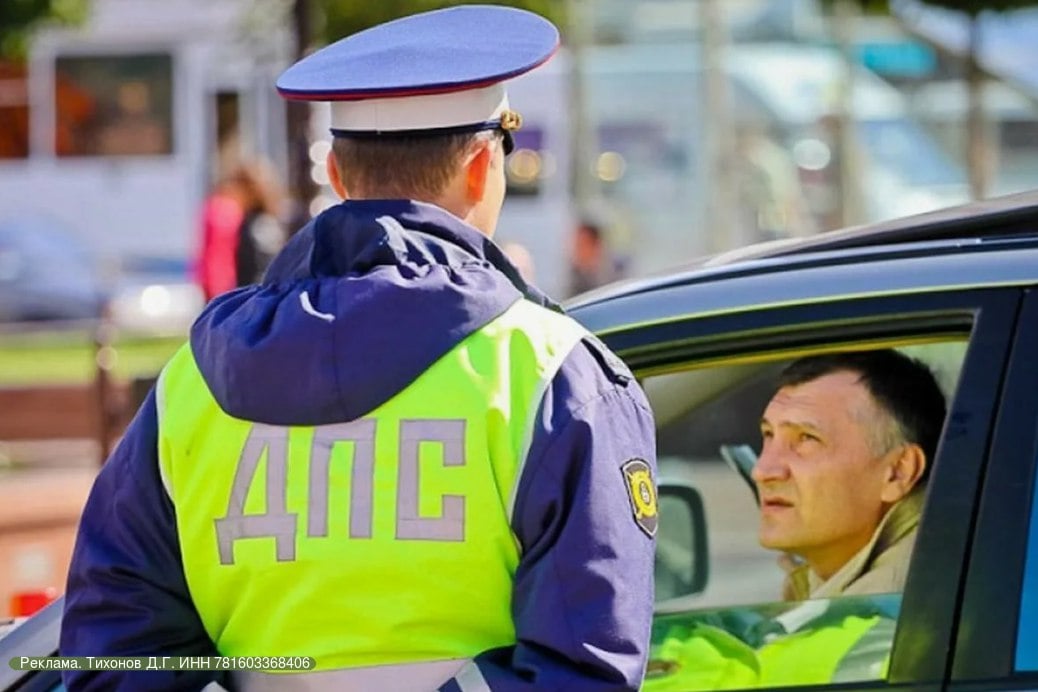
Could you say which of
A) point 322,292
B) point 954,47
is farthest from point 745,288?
point 954,47

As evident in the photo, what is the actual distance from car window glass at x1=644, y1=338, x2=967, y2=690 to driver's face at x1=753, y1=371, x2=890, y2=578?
49 millimetres

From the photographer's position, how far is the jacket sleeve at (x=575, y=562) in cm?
199

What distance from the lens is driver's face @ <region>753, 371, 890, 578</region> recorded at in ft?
9.71

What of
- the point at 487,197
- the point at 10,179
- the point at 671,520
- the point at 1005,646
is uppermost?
the point at 487,197

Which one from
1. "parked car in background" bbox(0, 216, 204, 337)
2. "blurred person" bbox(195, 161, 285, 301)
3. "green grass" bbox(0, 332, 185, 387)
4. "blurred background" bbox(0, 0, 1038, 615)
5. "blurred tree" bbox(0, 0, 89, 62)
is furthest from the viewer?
"parked car in background" bbox(0, 216, 204, 337)

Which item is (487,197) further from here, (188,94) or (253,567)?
(188,94)

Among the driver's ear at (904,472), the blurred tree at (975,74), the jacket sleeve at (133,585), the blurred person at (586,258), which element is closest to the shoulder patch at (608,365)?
the jacket sleeve at (133,585)

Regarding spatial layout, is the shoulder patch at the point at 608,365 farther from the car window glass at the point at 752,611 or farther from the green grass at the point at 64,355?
the green grass at the point at 64,355

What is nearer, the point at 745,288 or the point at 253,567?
the point at 253,567

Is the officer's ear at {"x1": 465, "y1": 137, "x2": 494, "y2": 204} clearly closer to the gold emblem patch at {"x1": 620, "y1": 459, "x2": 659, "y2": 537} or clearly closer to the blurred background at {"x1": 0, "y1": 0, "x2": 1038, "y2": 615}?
the gold emblem patch at {"x1": 620, "y1": 459, "x2": 659, "y2": 537}

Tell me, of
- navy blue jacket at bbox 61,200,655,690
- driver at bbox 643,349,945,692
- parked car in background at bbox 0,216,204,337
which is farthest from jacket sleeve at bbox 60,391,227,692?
parked car in background at bbox 0,216,204,337

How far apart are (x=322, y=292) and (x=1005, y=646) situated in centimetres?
91

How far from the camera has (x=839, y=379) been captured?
2939 millimetres

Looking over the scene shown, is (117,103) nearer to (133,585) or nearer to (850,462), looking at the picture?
(850,462)
